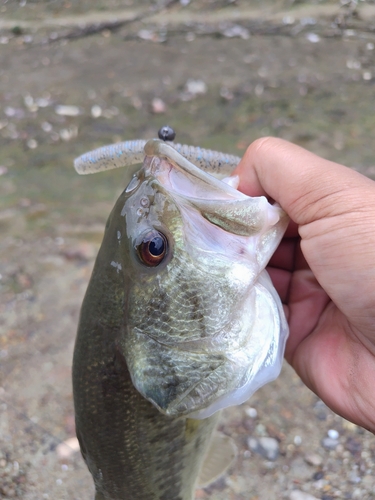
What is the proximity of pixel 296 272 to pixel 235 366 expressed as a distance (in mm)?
784

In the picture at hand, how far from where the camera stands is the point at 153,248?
1.16 meters

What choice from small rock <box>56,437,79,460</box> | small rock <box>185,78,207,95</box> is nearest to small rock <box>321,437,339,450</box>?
small rock <box>56,437,79,460</box>

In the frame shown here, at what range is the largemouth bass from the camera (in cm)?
115

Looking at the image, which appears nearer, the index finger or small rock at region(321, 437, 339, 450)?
the index finger

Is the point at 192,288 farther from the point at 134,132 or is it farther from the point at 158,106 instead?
the point at 158,106

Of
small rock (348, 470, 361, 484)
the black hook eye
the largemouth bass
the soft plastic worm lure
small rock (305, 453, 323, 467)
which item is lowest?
small rock (305, 453, 323, 467)

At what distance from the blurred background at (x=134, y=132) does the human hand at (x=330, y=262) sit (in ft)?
1.82

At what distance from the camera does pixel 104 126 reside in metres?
4.82

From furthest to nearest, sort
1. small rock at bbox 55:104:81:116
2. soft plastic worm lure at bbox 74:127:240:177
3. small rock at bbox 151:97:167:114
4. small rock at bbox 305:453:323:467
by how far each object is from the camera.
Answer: small rock at bbox 55:104:81:116 < small rock at bbox 151:97:167:114 < small rock at bbox 305:453:323:467 < soft plastic worm lure at bbox 74:127:240:177

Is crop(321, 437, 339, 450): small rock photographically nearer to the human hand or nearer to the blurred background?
the blurred background

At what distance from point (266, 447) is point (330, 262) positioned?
1.48 metres

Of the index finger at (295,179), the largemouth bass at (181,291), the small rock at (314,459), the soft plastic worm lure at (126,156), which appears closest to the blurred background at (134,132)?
the small rock at (314,459)

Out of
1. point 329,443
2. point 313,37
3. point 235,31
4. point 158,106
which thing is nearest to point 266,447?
point 329,443

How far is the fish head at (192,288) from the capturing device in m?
1.15
